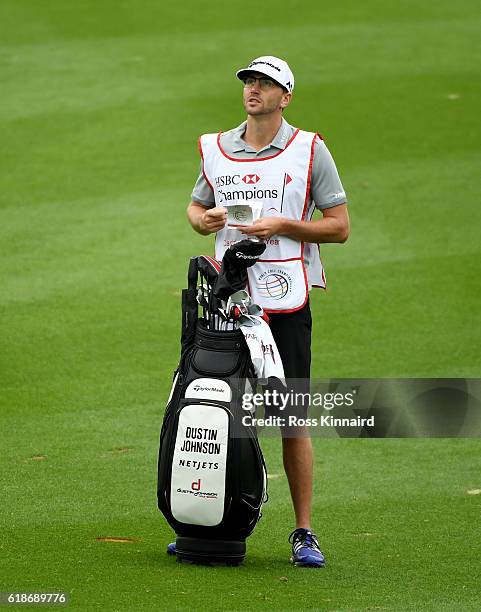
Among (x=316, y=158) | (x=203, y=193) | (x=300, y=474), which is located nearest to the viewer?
(x=316, y=158)

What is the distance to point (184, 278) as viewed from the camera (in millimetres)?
10461

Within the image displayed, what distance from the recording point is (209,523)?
5.53 meters

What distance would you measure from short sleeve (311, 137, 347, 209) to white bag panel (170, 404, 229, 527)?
107 cm

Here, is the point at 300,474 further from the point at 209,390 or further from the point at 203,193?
the point at 203,193

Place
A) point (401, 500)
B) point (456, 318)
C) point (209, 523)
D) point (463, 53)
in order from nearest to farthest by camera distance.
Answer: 1. point (209, 523)
2. point (401, 500)
3. point (456, 318)
4. point (463, 53)

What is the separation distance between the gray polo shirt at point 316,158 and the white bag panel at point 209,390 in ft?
3.12

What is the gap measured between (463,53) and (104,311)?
7.83 metres

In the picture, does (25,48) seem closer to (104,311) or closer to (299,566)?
(104,311)

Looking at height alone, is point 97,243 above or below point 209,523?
above

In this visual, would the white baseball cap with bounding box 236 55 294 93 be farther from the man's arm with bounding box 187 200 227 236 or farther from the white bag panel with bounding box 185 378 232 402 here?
the white bag panel with bounding box 185 378 232 402

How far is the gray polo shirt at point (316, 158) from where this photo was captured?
5.82 meters

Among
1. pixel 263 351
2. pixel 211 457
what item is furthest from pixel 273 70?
pixel 211 457

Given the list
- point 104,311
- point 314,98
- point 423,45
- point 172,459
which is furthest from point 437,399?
point 423,45

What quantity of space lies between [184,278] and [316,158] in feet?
15.5
